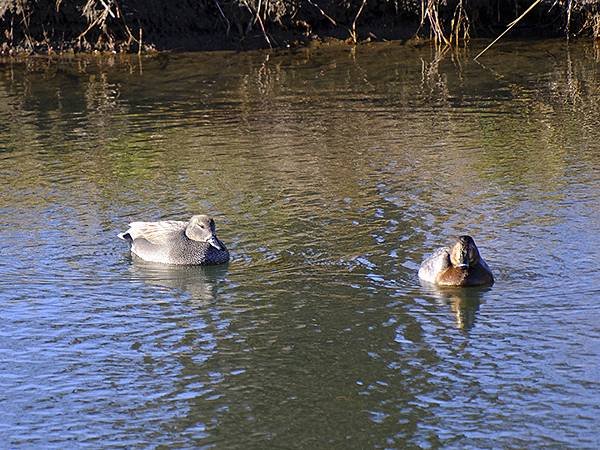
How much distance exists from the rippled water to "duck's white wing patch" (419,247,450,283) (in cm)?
12

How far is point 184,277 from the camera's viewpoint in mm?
9172

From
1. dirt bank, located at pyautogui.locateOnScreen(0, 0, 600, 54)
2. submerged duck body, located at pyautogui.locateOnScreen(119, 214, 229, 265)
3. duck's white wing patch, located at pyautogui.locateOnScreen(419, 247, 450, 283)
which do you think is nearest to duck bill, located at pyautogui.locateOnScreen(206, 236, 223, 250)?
submerged duck body, located at pyautogui.locateOnScreen(119, 214, 229, 265)

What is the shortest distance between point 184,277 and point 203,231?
0.38 meters

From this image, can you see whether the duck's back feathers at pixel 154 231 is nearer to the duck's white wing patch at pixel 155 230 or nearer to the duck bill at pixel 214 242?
the duck's white wing patch at pixel 155 230

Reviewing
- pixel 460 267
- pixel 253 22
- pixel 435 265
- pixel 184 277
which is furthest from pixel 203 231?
pixel 253 22

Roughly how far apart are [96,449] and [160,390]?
0.78 metres

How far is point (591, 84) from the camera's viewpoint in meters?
16.1

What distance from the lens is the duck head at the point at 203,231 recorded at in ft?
A: 30.2

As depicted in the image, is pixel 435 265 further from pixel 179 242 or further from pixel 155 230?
pixel 155 230

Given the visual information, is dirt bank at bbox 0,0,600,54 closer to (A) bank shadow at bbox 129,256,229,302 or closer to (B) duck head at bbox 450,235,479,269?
(A) bank shadow at bbox 129,256,229,302

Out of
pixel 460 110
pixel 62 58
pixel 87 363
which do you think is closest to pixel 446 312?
pixel 87 363

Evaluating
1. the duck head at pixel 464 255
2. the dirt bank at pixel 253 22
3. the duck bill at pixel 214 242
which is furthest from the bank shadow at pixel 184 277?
the dirt bank at pixel 253 22

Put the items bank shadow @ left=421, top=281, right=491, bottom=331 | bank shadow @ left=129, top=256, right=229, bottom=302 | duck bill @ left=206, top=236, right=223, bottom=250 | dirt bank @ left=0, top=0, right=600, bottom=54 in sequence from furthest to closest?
dirt bank @ left=0, top=0, right=600, bottom=54 → duck bill @ left=206, top=236, right=223, bottom=250 → bank shadow @ left=129, top=256, right=229, bottom=302 → bank shadow @ left=421, top=281, right=491, bottom=331

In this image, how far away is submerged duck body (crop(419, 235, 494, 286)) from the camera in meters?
8.38
